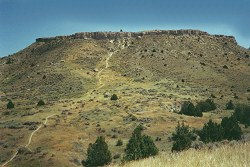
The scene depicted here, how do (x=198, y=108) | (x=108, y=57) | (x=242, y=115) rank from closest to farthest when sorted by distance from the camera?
1. (x=242, y=115)
2. (x=198, y=108)
3. (x=108, y=57)

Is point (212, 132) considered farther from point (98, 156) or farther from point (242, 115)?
point (242, 115)

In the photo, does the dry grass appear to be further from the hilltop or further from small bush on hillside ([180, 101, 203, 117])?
small bush on hillside ([180, 101, 203, 117])

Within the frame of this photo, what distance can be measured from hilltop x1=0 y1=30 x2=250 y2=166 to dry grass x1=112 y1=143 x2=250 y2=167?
4516 cm

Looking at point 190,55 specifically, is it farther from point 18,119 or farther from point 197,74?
point 18,119

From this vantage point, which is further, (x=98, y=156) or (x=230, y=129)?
(x=230, y=129)

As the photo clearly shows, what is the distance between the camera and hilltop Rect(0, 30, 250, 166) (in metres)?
67.6

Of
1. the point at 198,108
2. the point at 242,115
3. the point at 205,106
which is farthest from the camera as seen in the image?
the point at 205,106

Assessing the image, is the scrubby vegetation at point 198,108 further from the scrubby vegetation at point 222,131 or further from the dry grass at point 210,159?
the dry grass at point 210,159

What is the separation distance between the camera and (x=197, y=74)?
11106 centimetres

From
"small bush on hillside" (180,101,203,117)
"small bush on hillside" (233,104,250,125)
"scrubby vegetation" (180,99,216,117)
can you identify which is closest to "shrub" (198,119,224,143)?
"small bush on hillside" (233,104,250,125)

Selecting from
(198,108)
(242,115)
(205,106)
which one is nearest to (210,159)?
(242,115)

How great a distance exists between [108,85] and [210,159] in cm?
9127

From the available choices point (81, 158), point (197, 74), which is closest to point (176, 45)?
point (197, 74)

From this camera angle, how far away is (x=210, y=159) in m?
10.1
